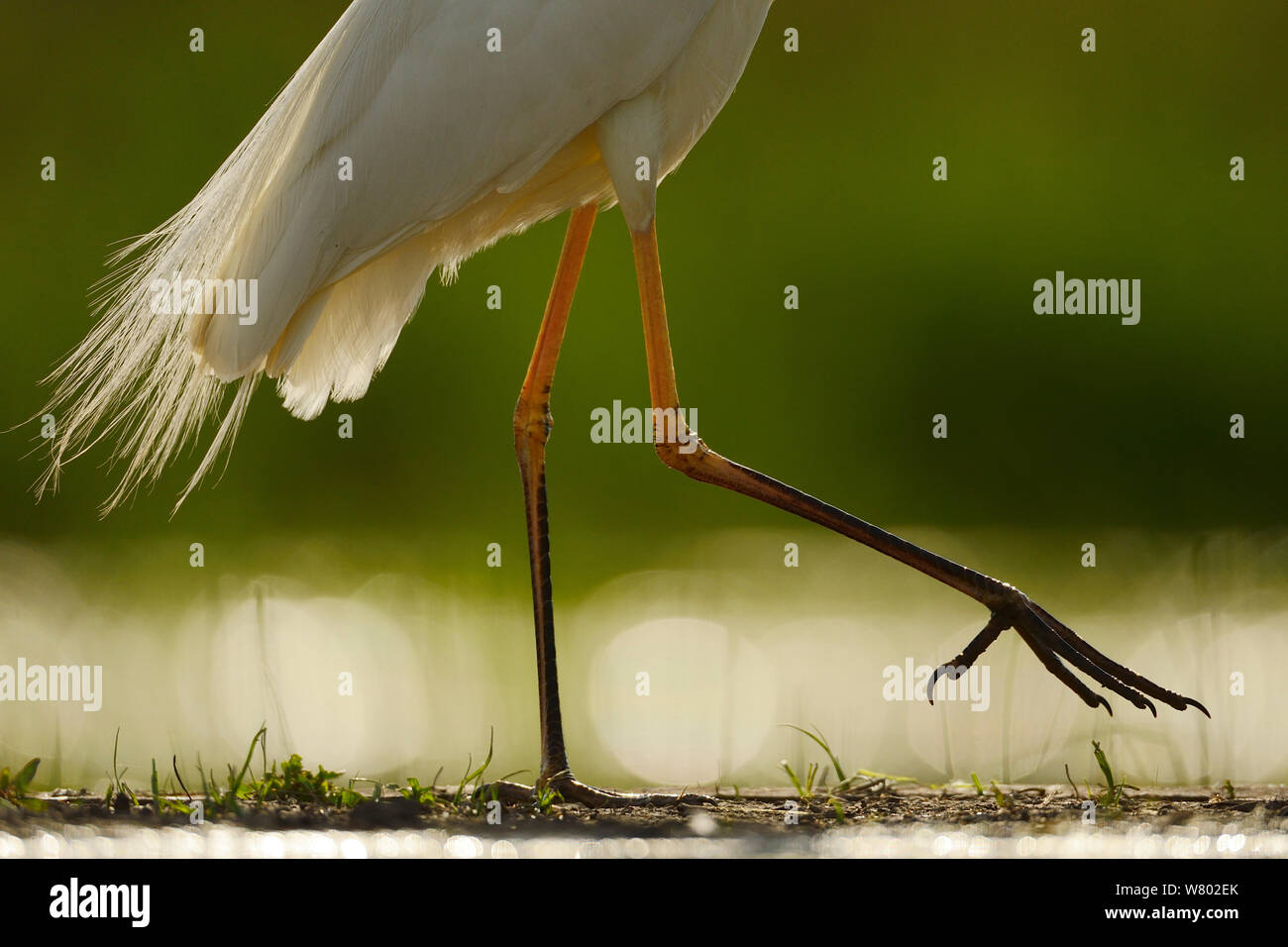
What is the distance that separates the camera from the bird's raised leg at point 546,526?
1.75 m

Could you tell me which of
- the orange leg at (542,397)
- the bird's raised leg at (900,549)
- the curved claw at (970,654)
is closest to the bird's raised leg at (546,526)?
the orange leg at (542,397)

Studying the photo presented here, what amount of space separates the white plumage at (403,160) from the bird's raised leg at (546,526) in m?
0.09

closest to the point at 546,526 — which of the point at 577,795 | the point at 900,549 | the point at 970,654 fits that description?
the point at 577,795

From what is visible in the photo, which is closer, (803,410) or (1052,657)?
(1052,657)

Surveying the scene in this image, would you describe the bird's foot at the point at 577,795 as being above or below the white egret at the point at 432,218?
below

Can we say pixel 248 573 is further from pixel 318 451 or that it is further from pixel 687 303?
pixel 687 303

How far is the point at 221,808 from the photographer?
1579mm

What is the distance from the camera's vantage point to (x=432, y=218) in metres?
1.77

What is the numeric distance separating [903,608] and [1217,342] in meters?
1.78

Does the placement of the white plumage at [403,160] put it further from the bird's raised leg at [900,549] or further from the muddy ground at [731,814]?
the muddy ground at [731,814]

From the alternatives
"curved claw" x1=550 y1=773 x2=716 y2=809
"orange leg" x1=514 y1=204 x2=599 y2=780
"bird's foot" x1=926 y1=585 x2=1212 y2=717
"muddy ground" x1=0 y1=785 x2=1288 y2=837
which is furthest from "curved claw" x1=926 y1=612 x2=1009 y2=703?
"orange leg" x1=514 y1=204 x2=599 y2=780

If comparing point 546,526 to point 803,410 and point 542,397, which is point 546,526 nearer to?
point 542,397

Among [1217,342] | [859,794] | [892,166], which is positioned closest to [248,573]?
[859,794]

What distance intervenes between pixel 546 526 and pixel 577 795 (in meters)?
0.36
